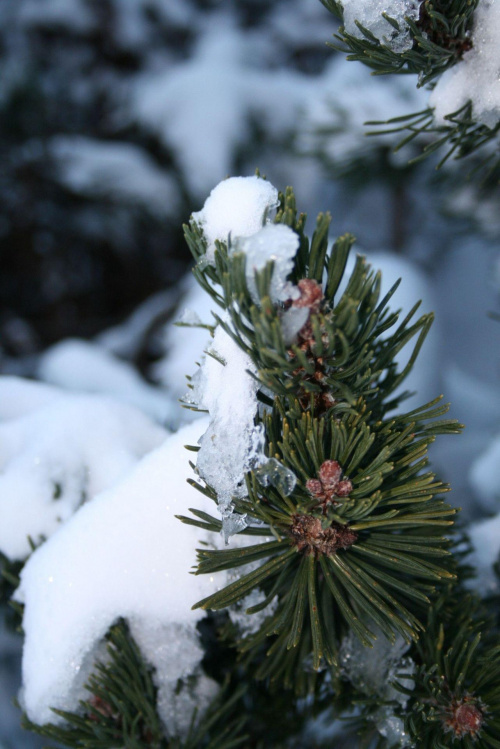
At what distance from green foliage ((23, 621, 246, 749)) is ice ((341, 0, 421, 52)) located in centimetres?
50

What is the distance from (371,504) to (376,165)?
869 millimetres

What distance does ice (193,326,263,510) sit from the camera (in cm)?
37

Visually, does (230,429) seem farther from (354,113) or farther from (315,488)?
(354,113)

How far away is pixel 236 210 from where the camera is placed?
14.6 inches

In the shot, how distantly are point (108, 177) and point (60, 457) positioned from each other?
1009mm

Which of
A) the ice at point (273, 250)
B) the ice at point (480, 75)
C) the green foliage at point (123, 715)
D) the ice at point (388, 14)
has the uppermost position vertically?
the ice at point (480, 75)

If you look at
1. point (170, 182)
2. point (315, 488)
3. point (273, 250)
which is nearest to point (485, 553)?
point (315, 488)

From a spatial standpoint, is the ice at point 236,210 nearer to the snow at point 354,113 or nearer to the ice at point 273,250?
the ice at point 273,250

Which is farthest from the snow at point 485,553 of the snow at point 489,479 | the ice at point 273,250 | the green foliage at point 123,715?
the ice at point 273,250

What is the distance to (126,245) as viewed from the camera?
5.29ft

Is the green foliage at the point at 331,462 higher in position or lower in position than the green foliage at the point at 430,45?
lower

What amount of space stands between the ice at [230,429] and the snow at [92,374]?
0.48 meters

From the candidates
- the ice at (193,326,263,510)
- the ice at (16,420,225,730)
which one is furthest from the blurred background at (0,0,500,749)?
the ice at (193,326,263,510)

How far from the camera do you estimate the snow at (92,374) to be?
920 mm
